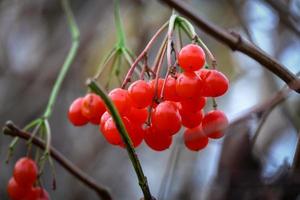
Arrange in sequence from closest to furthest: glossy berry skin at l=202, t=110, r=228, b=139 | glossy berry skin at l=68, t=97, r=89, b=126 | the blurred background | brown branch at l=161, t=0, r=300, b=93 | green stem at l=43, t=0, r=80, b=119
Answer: brown branch at l=161, t=0, r=300, b=93 < glossy berry skin at l=202, t=110, r=228, b=139 < glossy berry skin at l=68, t=97, r=89, b=126 < green stem at l=43, t=0, r=80, b=119 < the blurred background

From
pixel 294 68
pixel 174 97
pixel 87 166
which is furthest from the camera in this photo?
pixel 87 166

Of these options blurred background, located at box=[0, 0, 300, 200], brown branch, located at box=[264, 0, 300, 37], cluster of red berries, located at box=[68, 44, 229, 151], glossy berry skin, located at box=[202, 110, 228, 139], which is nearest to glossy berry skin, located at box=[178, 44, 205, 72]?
cluster of red berries, located at box=[68, 44, 229, 151]

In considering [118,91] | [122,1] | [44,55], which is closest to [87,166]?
[44,55]

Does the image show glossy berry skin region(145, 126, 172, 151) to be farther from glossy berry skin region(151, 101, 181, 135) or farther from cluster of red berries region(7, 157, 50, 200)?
cluster of red berries region(7, 157, 50, 200)

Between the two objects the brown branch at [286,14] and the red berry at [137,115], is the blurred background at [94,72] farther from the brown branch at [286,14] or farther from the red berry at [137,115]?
the red berry at [137,115]

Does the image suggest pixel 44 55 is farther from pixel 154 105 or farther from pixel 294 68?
pixel 154 105

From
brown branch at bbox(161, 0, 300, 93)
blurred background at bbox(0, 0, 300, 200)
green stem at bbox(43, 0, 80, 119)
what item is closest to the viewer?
brown branch at bbox(161, 0, 300, 93)
